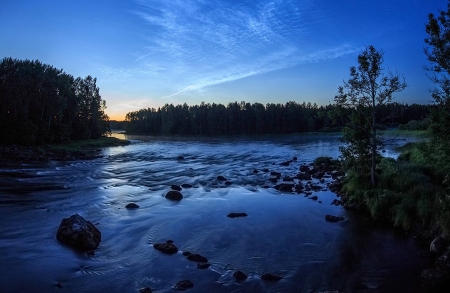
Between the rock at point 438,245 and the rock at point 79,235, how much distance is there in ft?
53.4

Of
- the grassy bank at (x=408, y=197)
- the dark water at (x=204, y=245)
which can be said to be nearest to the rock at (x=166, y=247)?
the dark water at (x=204, y=245)

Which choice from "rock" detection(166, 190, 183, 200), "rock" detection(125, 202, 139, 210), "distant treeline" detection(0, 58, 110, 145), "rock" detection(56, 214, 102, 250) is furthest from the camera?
"distant treeline" detection(0, 58, 110, 145)

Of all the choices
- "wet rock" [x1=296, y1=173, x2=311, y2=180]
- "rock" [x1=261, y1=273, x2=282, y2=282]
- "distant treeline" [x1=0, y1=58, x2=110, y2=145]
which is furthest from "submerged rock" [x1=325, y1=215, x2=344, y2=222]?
"distant treeline" [x1=0, y1=58, x2=110, y2=145]

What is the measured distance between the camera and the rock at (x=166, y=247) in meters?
14.0

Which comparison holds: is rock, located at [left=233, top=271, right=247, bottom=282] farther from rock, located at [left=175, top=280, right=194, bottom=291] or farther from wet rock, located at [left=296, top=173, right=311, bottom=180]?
wet rock, located at [left=296, top=173, right=311, bottom=180]

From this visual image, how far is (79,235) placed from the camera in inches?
571

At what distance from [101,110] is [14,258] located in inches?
4440

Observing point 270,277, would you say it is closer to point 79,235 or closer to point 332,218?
point 332,218

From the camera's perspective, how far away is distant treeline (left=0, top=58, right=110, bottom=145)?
63.7 m

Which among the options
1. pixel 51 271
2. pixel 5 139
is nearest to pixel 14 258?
pixel 51 271

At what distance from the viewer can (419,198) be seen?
1769cm

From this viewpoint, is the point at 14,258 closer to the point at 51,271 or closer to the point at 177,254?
the point at 51,271

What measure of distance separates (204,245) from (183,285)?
168 inches

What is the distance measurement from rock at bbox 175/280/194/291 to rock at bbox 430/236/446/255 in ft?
36.6
